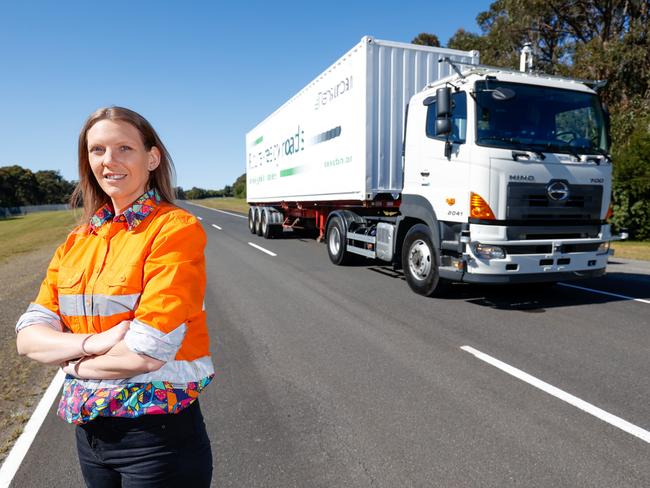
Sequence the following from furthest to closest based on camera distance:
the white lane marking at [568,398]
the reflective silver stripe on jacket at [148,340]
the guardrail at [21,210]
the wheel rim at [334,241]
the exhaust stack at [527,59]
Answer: the guardrail at [21,210]
the wheel rim at [334,241]
the exhaust stack at [527,59]
the white lane marking at [568,398]
the reflective silver stripe on jacket at [148,340]

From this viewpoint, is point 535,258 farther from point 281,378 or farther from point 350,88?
point 350,88

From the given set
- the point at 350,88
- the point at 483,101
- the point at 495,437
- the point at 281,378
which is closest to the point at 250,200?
the point at 350,88

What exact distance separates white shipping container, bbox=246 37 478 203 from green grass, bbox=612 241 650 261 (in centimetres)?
684

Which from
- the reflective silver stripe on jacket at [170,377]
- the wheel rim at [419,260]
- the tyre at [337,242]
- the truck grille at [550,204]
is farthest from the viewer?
the tyre at [337,242]

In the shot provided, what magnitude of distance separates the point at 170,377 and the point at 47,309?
541 mm

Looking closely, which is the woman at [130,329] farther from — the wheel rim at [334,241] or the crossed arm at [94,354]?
the wheel rim at [334,241]

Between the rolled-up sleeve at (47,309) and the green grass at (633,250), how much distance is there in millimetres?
12988

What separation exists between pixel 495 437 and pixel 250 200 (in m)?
18.3

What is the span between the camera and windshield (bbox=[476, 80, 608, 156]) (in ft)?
20.7

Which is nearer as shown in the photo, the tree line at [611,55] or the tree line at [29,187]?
the tree line at [611,55]

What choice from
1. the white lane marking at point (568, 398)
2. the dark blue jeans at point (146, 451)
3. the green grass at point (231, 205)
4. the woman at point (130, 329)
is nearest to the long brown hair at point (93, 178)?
the woman at point (130, 329)

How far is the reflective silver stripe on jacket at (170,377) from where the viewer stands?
1.48 m

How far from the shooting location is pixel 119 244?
153 centimetres

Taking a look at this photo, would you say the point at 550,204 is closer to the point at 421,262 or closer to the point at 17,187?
the point at 421,262
